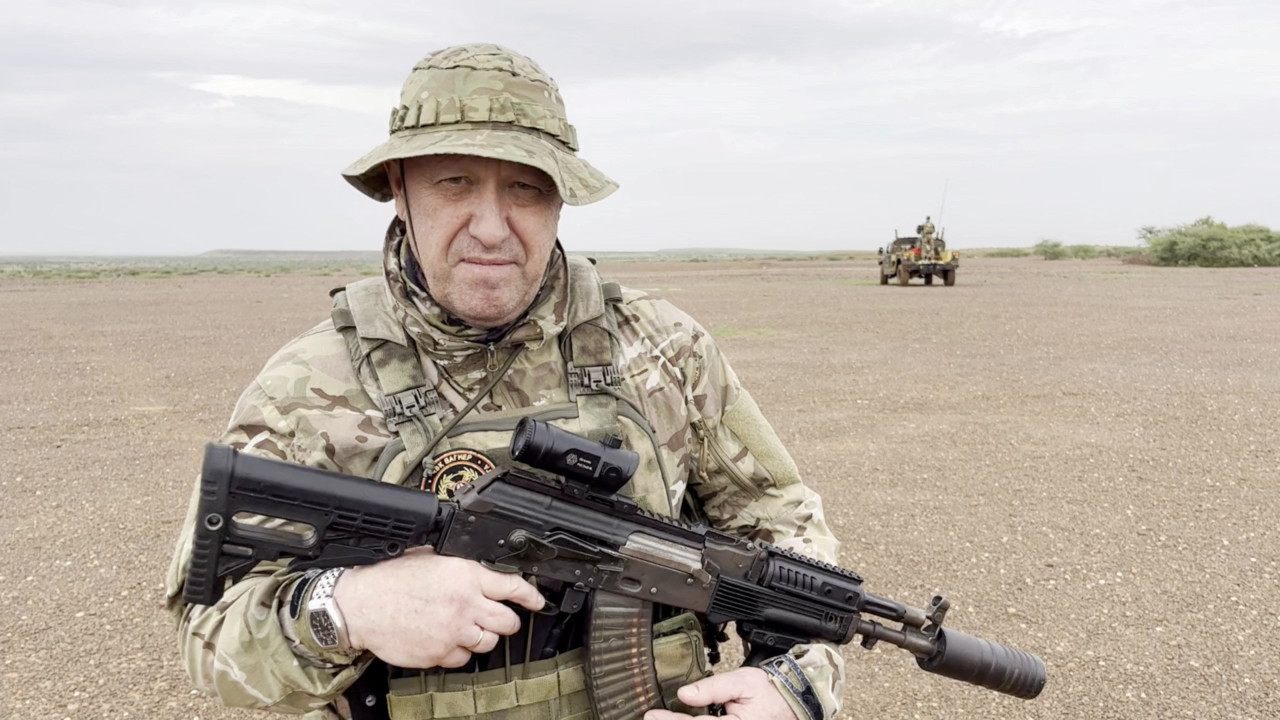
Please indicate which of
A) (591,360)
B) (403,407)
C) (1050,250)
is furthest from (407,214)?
(1050,250)

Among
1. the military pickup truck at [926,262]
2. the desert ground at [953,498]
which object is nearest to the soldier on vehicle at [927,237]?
the military pickup truck at [926,262]

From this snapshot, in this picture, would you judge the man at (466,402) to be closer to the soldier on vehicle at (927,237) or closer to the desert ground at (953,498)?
the desert ground at (953,498)

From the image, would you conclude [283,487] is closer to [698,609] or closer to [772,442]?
[698,609]

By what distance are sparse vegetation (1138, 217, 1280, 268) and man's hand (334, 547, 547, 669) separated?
49837 mm

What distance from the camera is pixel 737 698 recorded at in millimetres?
2268

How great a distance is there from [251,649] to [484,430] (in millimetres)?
752

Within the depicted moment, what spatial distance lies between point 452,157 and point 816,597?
1539 millimetres

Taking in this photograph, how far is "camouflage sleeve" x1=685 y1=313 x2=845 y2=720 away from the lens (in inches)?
105

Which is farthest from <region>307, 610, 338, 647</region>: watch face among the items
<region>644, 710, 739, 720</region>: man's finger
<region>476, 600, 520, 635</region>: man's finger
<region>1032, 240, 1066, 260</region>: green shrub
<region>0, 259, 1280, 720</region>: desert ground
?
<region>1032, 240, 1066, 260</region>: green shrub

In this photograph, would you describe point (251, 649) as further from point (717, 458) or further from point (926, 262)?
point (926, 262)

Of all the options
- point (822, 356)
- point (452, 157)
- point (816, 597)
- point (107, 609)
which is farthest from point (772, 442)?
point (822, 356)

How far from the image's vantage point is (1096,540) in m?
6.48

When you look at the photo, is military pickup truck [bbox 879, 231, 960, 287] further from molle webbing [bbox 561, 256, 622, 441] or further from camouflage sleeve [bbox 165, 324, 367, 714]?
camouflage sleeve [bbox 165, 324, 367, 714]

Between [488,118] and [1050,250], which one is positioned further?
[1050,250]
